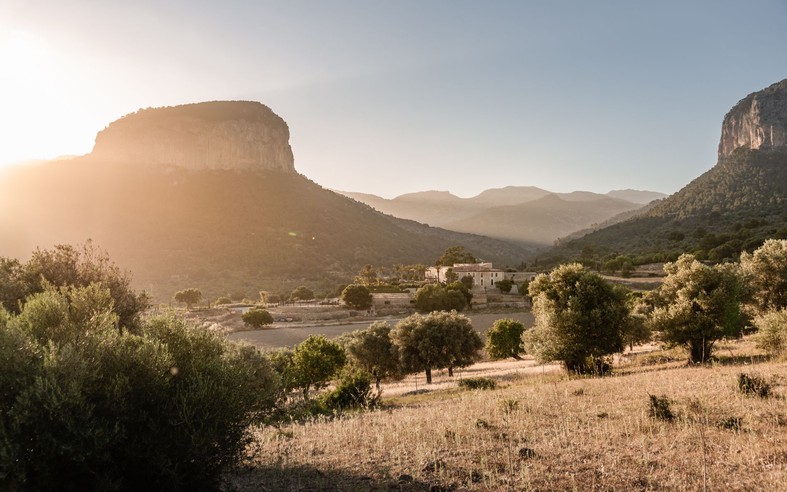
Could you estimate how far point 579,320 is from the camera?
22.2 meters

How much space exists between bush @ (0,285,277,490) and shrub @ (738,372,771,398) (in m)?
11.7

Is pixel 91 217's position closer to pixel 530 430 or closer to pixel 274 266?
pixel 274 266

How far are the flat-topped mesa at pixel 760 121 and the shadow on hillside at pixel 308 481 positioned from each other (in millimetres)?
165120

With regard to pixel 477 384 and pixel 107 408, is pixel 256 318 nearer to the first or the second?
pixel 477 384

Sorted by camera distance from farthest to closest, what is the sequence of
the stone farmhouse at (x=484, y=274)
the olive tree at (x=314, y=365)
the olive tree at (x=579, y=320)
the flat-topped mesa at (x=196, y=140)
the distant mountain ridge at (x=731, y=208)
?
1. the flat-topped mesa at (x=196, y=140)
2. the stone farmhouse at (x=484, y=274)
3. the distant mountain ridge at (x=731, y=208)
4. the olive tree at (x=314, y=365)
5. the olive tree at (x=579, y=320)

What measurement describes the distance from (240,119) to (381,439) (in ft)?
638

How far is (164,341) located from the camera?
8758mm

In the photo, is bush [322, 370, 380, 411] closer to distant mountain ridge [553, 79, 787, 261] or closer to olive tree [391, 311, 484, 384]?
olive tree [391, 311, 484, 384]

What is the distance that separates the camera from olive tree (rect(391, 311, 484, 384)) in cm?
3291

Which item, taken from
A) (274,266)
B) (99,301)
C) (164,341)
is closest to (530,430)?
(164,341)

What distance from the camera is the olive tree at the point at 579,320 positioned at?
22422 millimetres

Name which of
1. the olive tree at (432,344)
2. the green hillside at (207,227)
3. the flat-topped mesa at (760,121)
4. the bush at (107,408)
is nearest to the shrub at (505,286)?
the green hillside at (207,227)

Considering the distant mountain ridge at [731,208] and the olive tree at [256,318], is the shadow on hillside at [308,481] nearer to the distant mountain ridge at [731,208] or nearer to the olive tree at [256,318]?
the olive tree at [256,318]

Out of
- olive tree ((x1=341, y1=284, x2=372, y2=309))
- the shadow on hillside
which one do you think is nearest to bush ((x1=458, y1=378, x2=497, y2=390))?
the shadow on hillside
